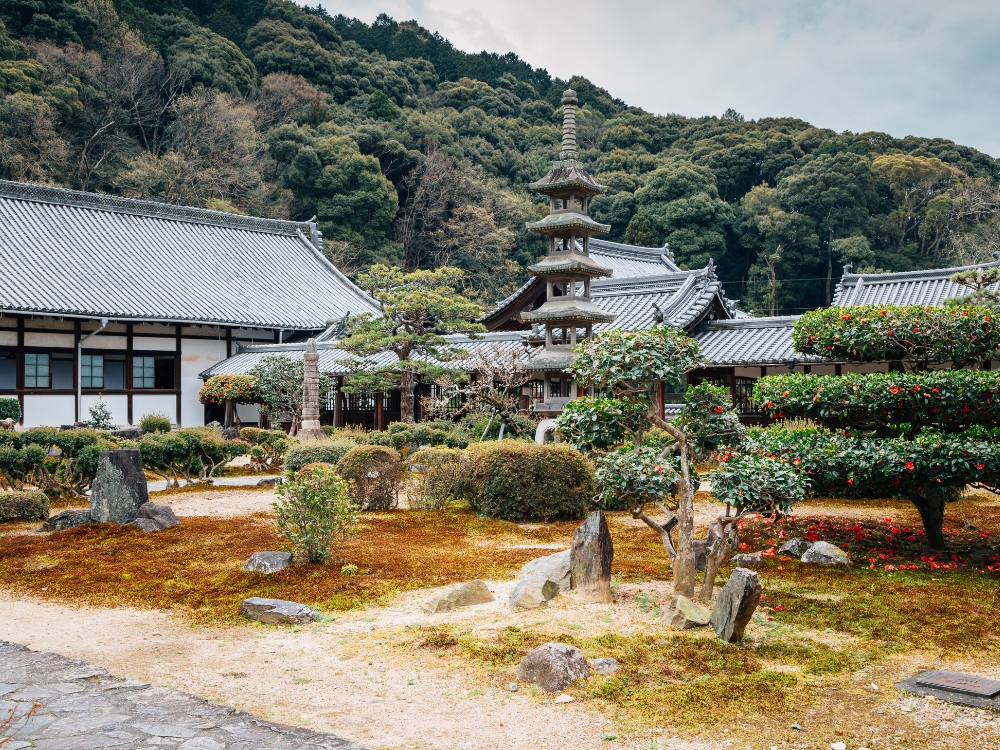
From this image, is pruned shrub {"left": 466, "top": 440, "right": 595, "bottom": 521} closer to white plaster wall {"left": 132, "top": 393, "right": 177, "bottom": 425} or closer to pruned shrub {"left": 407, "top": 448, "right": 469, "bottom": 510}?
pruned shrub {"left": 407, "top": 448, "right": 469, "bottom": 510}

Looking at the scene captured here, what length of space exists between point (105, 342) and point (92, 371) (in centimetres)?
101

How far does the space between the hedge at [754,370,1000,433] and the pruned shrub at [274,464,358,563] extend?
5.27 meters

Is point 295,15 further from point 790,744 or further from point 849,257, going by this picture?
point 790,744

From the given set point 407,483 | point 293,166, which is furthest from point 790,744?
point 293,166

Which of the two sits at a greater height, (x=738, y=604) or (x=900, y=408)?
(x=900, y=408)

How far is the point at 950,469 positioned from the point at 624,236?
46123 millimetres

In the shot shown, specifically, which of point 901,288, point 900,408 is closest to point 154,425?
point 900,408

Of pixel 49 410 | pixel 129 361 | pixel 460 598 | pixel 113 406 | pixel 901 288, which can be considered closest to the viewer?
pixel 460 598

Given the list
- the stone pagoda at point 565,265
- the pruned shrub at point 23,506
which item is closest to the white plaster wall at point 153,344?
the stone pagoda at point 565,265

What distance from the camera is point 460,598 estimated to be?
7.71m

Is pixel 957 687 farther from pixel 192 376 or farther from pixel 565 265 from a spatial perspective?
pixel 192 376

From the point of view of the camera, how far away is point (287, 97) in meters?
54.0

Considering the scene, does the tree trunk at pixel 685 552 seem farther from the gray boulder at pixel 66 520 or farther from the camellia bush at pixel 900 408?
the gray boulder at pixel 66 520

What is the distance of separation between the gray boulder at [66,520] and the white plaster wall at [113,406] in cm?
1516
